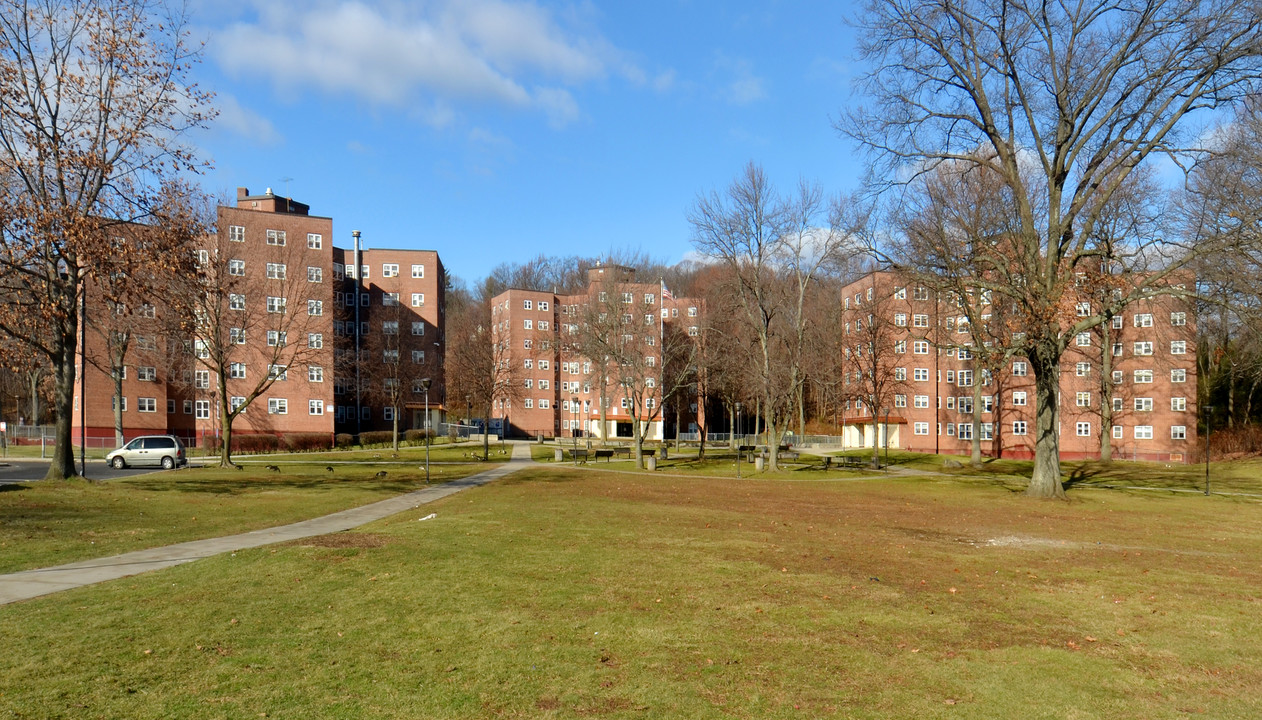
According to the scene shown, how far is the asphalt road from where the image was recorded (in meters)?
32.1

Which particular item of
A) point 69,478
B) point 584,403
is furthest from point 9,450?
point 584,403

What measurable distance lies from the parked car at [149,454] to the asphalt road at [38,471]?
2.59 ft

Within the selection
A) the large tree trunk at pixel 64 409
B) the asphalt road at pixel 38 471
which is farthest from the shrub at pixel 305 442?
the large tree trunk at pixel 64 409

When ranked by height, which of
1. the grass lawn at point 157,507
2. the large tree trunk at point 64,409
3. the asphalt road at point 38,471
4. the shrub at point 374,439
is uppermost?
the large tree trunk at point 64,409

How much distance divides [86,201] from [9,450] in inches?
1806

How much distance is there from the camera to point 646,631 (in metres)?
8.46

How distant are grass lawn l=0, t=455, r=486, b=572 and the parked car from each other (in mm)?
9038

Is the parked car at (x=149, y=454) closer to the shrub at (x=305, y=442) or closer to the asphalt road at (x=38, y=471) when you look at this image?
the asphalt road at (x=38, y=471)

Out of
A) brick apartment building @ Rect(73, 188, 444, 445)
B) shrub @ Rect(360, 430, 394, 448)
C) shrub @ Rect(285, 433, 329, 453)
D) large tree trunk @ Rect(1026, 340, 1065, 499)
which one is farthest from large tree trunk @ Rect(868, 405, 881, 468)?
shrub @ Rect(285, 433, 329, 453)

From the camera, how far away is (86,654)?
706 cm

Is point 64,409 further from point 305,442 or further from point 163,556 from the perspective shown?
point 305,442

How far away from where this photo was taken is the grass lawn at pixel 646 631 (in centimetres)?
639

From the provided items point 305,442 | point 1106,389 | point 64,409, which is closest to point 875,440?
point 1106,389

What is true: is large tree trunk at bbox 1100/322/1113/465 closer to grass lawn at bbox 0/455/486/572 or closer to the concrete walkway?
grass lawn at bbox 0/455/486/572
